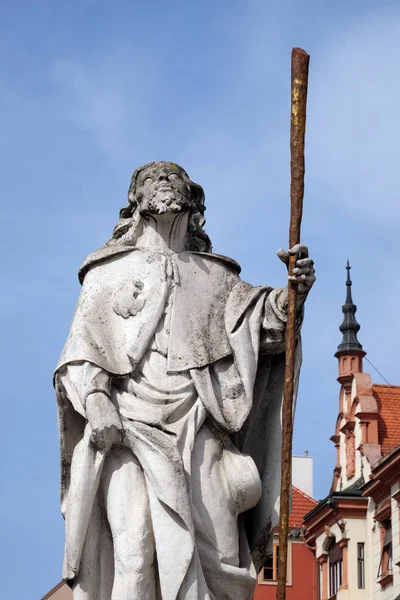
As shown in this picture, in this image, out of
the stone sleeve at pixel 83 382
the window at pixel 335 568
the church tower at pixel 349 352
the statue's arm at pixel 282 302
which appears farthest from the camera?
the church tower at pixel 349 352

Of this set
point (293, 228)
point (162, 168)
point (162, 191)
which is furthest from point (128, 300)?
point (293, 228)

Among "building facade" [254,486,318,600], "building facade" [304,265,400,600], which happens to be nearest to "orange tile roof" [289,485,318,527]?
"building facade" [254,486,318,600]

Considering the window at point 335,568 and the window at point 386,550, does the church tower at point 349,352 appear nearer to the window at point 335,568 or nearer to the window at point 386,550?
the window at point 335,568

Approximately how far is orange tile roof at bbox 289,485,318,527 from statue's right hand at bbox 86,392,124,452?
2037 inches

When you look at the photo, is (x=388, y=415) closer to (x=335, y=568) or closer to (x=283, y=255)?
(x=335, y=568)

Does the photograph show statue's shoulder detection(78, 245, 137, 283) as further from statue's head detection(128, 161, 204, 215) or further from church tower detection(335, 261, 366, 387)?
church tower detection(335, 261, 366, 387)

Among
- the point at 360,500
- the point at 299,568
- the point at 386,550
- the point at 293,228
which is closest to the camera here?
the point at 293,228

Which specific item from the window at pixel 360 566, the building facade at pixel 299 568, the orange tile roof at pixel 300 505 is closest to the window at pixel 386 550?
the window at pixel 360 566

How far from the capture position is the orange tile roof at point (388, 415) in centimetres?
5644

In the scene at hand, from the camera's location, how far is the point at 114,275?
1148 centimetres

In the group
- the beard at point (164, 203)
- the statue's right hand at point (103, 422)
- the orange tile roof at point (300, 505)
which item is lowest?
the statue's right hand at point (103, 422)

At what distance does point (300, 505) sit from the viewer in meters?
63.5

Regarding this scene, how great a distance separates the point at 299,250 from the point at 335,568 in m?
47.2

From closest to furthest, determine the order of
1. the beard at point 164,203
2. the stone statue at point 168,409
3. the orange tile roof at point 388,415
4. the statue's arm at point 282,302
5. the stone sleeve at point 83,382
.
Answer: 1. the stone statue at point 168,409
2. the stone sleeve at point 83,382
3. the statue's arm at point 282,302
4. the beard at point 164,203
5. the orange tile roof at point 388,415
